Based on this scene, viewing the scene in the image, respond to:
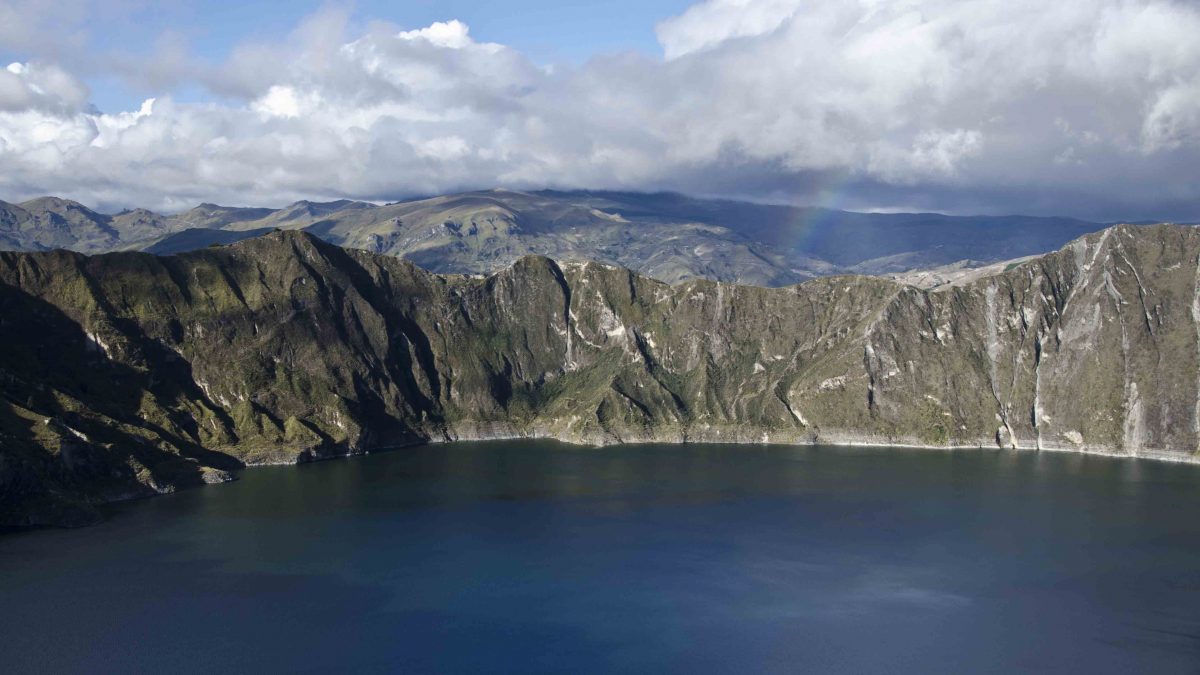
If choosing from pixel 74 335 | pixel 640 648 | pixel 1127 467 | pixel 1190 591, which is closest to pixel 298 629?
pixel 640 648

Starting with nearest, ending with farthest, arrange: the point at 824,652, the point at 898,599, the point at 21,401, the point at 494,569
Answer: the point at 824,652, the point at 898,599, the point at 494,569, the point at 21,401

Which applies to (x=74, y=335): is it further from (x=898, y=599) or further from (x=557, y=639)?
(x=898, y=599)

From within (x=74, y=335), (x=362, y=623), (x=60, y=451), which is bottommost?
(x=362, y=623)

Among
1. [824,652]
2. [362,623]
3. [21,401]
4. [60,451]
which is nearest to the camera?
[824,652]

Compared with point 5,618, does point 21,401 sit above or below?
above

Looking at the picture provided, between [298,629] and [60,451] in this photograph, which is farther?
[60,451]

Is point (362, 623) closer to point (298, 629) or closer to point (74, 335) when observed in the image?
point (298, 629)

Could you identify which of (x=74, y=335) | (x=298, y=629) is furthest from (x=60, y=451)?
(x=298, y=629)
